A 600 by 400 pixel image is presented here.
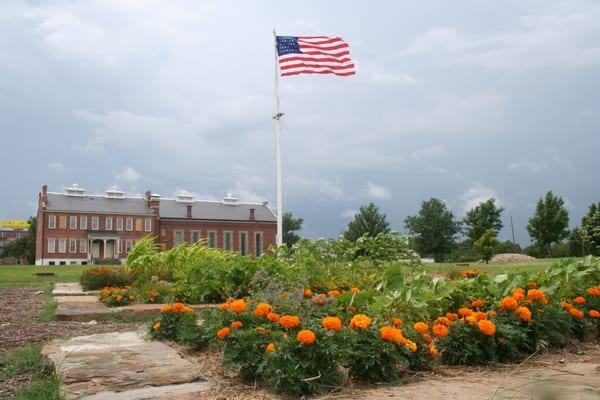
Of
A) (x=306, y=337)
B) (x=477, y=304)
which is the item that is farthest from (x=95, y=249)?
(x=306, y=337)

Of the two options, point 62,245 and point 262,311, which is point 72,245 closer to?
point 62,245

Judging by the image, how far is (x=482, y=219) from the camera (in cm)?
3919

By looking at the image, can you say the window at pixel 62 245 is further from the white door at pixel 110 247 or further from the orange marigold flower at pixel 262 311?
the orange marigold flower at pixel 262 311

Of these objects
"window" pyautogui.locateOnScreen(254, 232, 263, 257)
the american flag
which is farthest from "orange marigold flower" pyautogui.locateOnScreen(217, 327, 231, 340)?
"window" pyautogui.locateOnScreen(254, 232, 263, 257)

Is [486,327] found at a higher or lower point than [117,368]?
higher

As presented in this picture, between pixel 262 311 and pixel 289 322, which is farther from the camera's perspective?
pixel 262 311

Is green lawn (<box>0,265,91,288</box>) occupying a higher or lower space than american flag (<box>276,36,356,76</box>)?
lower

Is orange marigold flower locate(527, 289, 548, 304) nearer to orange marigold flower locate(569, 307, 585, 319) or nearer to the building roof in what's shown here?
orange marigold flower locate(569, 307, 585, 319)

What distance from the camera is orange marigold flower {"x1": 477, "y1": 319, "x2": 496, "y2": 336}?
3.28 metres

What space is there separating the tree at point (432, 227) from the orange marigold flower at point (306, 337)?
5442cm

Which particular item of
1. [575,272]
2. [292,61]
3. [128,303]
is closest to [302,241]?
[128,303]

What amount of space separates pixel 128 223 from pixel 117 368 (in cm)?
6375

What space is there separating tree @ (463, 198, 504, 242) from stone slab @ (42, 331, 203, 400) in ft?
123

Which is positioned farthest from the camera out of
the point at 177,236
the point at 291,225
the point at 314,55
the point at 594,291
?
the point at 291,225
